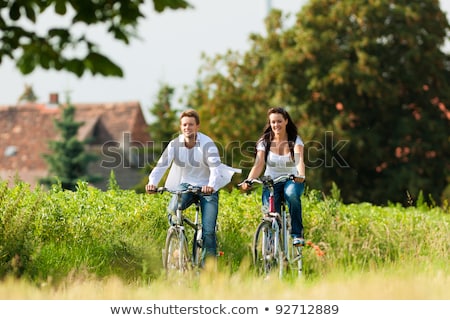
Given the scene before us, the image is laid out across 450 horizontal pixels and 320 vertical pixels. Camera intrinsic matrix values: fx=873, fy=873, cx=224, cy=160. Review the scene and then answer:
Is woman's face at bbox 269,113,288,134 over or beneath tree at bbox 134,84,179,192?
beneath

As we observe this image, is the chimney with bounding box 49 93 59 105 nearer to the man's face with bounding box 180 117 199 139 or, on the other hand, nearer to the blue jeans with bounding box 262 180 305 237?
the blue jeans with bounding box 262 180 305 237

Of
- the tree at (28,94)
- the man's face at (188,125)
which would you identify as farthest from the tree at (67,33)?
the tree at (28,94)

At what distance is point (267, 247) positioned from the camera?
862 cm

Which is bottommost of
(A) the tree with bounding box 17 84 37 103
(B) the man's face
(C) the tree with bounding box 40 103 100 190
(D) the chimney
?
(B) the man's face

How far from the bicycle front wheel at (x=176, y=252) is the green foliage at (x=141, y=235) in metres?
0.34

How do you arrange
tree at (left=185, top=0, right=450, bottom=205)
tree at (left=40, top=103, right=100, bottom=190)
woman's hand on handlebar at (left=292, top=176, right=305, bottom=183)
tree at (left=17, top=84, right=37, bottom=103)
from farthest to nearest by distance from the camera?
tree at (left=17, top=84, right=37, bottom=103)
tree at (left=40, top=103, right=100, bottom=190)
tree at (left=185, top=0, right=450, bottom=205)
woman's hand on handlebar at (left=292, top=176, right=305, bottom=183)

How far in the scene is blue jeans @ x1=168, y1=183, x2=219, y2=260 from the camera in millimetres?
8148

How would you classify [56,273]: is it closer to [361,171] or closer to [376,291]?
[376,291]

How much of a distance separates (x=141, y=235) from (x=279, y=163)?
7.21 ft

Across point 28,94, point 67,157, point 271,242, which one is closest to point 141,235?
point 271,242

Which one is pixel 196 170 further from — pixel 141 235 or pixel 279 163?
pixel 141 235

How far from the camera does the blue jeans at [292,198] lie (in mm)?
8688

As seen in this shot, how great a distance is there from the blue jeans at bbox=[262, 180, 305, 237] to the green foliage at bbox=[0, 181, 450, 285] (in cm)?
63

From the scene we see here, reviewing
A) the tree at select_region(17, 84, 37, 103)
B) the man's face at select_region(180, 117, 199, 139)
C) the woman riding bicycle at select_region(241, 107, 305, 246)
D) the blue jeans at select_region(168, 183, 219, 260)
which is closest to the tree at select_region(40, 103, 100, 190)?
the tree at select_region(17, 84, 37, 103)
